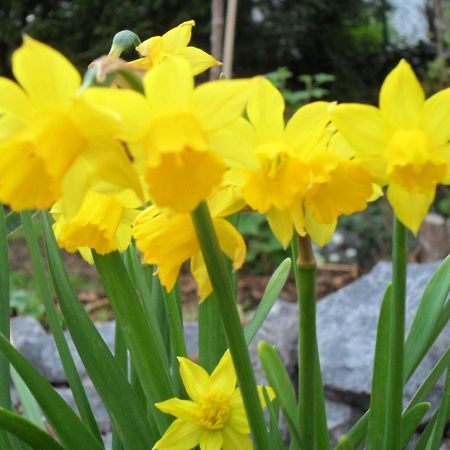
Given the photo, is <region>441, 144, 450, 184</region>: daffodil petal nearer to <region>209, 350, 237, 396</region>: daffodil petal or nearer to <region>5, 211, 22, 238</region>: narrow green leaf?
<region>209, 350, 237, 396</region>: daffodil petal

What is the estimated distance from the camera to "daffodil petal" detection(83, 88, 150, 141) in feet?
1.38

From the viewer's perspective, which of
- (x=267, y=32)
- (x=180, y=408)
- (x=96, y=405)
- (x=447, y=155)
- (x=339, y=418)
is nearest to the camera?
(x=447, y=155)

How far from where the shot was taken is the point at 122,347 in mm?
937

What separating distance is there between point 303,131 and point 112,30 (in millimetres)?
4367

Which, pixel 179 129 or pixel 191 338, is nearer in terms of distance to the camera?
pixel 179 129

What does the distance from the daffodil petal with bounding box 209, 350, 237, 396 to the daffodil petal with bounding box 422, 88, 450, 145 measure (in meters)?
0.33

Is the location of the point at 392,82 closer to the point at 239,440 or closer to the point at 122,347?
the point at 239,440

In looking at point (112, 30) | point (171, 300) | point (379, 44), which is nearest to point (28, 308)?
point (112, 30)

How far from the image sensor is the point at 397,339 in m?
0.61

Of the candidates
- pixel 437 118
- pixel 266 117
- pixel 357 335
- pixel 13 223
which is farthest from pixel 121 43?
pixel 357 335

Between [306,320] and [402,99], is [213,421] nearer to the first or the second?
[306,320]

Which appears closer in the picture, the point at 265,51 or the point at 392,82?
the point at 392,82

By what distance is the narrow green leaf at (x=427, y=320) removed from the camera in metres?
0.77

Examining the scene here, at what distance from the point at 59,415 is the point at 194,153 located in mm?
→ 425
